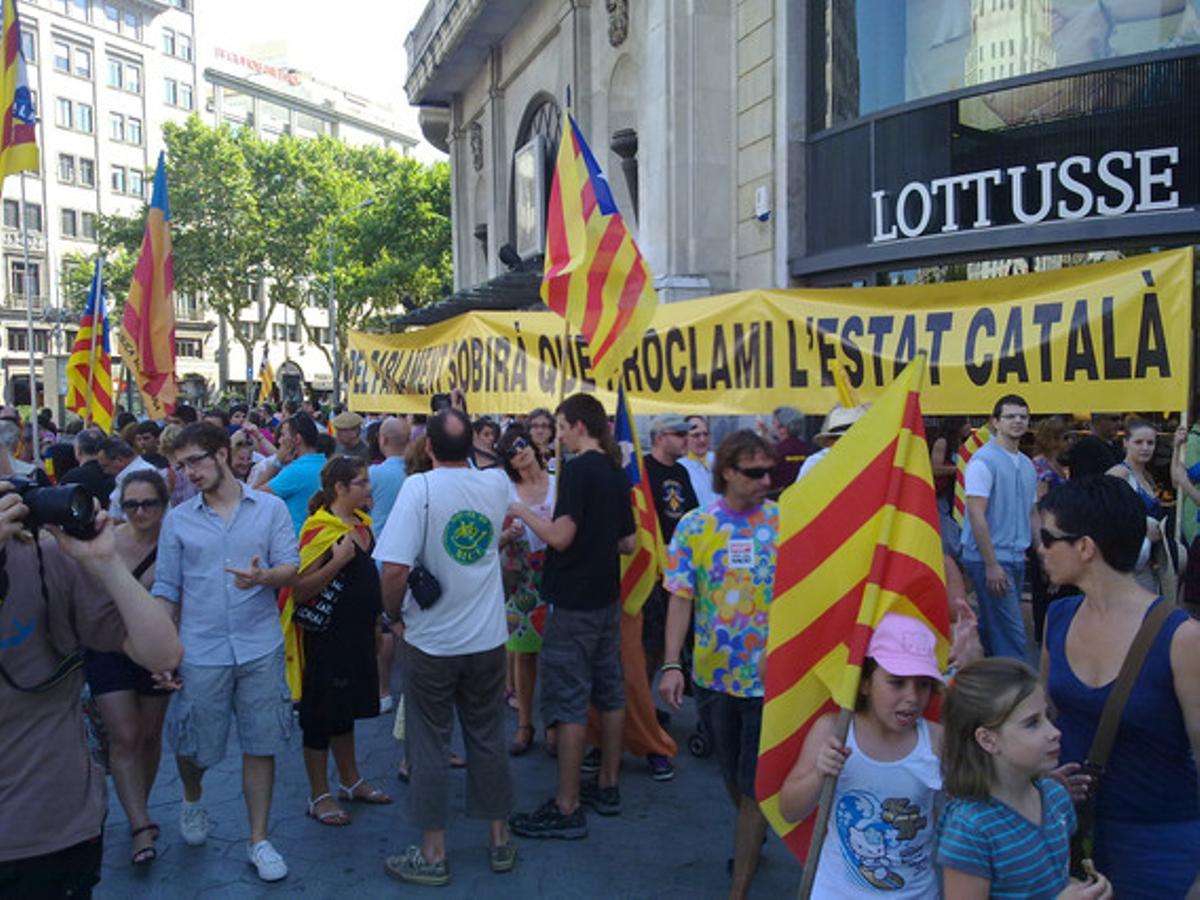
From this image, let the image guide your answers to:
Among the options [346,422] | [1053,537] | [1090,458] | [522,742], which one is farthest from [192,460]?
[1090,458]

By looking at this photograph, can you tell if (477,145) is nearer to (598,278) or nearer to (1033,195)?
(1033,195)

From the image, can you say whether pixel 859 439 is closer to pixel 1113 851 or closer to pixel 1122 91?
pixel 1113 851

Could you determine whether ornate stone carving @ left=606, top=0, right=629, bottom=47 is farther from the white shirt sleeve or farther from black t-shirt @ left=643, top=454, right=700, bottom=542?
the white shirt sleeve

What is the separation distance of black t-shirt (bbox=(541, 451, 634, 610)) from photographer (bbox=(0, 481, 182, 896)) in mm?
2473

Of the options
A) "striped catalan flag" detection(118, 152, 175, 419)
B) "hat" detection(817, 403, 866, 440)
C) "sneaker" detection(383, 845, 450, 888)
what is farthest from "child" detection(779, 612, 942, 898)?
"striped catalan flag" detection(118, 152, 175, 419)

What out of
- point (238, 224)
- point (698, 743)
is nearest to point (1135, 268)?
point (698, 743)

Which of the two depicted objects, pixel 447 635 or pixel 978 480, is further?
pixel 978 480

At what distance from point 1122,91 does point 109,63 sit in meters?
68.8

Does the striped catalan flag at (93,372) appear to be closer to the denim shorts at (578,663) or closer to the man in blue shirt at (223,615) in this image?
the man in blue shirt at (223,615)

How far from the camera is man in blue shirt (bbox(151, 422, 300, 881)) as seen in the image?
4426mm

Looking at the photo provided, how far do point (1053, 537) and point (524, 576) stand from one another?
362 centimetres

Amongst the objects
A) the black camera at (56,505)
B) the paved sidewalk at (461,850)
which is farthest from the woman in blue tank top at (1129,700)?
the black camera at (56,505)

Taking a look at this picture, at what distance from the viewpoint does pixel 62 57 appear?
60.9m

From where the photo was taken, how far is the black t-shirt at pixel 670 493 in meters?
6.48
